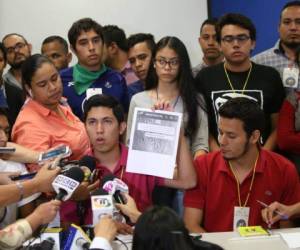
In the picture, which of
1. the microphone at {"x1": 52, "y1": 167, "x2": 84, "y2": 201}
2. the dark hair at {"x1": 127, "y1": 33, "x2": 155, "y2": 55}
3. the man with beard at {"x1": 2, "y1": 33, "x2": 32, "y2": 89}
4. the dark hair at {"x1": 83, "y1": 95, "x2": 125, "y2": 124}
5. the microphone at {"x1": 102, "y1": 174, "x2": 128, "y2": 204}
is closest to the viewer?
the microphone at {"x1": 52, "y1": 167, "x2": 84, "y2": 201}

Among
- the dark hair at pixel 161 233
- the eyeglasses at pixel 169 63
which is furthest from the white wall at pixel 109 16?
the dark hair at pixel 161 233

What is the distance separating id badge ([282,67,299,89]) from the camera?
301cm

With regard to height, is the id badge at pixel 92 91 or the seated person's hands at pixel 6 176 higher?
the id badge at pixel 92 91

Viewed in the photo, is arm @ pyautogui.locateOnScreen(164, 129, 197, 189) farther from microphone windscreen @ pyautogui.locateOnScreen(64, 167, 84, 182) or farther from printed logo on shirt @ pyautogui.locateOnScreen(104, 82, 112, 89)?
printed logo on shirt @ pyautogui.locateOnScreen(104, 82, 112, 89)

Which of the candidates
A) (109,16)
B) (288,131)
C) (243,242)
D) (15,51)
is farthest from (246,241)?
(109,16)

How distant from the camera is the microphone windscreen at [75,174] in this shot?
76.9 inches

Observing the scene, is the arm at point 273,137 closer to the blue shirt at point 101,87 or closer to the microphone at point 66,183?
the blue shirt at point 101,87

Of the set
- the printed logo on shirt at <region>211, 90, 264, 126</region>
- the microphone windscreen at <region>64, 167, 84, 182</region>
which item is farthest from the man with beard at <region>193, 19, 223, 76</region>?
the microphone windscreen at <region>64, 167, 84, 182</region>

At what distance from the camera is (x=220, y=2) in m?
5.20

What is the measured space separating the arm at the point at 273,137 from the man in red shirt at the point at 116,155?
2.40 ft

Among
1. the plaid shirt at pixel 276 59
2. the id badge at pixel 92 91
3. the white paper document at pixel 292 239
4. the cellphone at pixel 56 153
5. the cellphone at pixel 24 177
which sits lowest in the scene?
the white paper document at pixel 292 239

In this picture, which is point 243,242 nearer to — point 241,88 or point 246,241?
point 246,241

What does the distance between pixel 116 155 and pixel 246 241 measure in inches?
30.4

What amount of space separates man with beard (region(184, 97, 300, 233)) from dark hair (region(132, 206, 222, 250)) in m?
1.15
